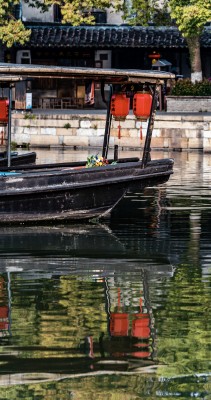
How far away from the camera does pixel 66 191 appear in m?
20.7

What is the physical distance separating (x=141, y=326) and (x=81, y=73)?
8896 millimetres

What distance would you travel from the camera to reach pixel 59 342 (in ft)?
39.7

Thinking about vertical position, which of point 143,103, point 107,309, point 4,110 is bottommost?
point 107,309

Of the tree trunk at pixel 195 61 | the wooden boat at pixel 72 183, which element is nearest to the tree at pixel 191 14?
the tree trunk at pixel 195 61

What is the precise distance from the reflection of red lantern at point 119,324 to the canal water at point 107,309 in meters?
0.01

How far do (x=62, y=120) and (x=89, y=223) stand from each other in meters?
20.5

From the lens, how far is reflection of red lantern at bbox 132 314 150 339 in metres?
12.5

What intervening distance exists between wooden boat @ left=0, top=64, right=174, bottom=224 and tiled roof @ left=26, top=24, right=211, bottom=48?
31.3m

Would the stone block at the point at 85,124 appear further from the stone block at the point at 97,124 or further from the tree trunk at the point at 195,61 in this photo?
the tree trunk at the point at 195,61

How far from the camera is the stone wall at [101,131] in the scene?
4081 centimetres

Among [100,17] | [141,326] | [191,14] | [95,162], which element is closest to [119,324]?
[141,326]

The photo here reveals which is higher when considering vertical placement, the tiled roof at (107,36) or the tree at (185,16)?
the tree at (185,16)

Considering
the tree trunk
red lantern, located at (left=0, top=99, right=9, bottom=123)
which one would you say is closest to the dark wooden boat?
red lantern, located at (left=0, top=99, right=9, bottom=123)

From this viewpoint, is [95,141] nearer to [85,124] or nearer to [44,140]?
[85,124]
